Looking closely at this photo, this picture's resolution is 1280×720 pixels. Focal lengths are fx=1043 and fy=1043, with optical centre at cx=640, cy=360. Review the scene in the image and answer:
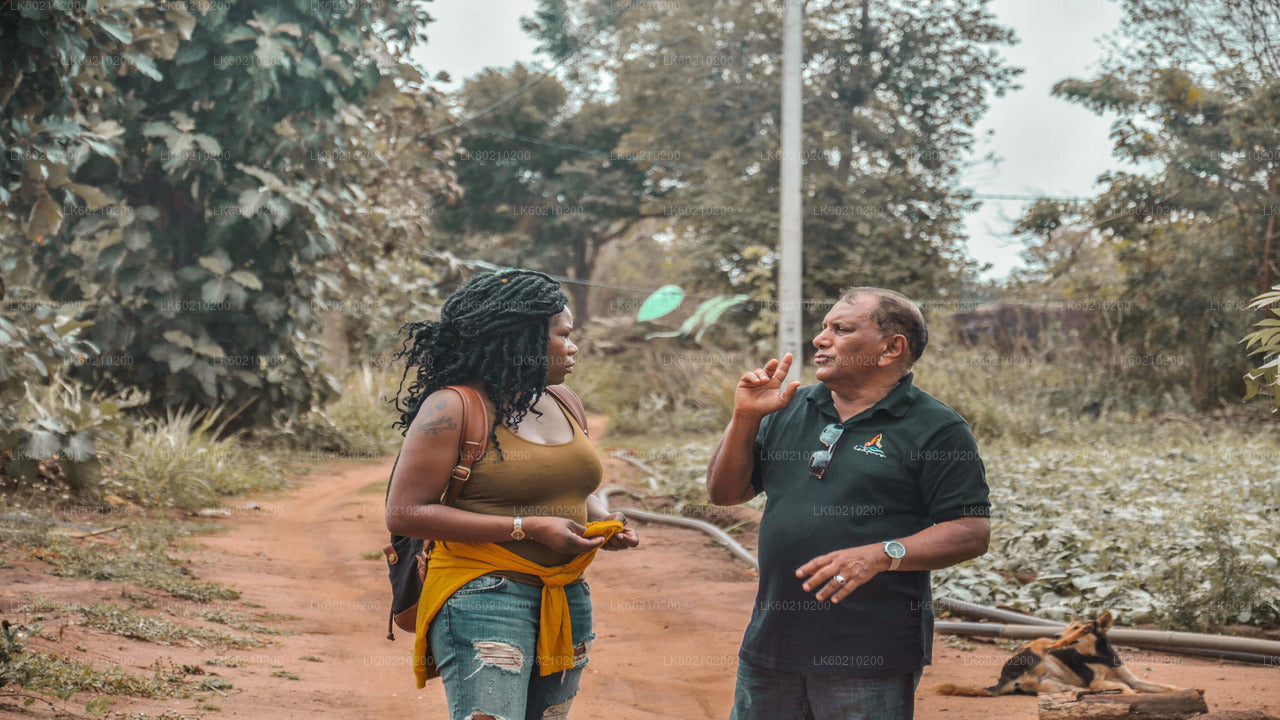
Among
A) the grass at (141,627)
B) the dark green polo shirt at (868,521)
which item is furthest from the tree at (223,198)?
the dark green polo shirt at (868,521)

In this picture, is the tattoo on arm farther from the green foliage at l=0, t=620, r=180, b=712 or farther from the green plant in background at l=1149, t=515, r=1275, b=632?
the green plant in background at l=1149, t=515, r=1275, b=632

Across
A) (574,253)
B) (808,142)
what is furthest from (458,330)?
(574,253)

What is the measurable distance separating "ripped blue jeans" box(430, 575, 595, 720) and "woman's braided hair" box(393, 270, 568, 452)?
381mm

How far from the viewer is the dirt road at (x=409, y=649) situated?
447 centimetres

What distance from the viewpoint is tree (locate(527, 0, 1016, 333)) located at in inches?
787

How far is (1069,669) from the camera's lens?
4.50 m

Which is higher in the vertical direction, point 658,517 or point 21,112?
point 21,112

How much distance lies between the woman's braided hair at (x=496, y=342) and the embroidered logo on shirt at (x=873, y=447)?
829mm

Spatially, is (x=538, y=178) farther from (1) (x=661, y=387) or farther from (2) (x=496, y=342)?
(2) (x=496, y=342)

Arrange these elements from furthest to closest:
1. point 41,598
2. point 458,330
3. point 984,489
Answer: point 41,598, point 458,330, point 984,489

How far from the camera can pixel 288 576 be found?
6.90 m

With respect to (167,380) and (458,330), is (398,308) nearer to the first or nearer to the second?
(167,380)

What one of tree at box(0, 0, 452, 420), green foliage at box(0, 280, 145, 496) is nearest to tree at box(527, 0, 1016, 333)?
tree at box(0, 0, 452, 420)

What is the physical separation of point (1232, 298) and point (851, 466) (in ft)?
45.5
